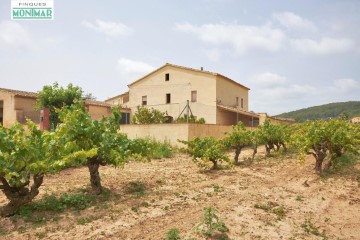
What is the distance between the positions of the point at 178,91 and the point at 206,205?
25.2 m

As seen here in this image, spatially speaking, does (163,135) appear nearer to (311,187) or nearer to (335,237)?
(311,187)

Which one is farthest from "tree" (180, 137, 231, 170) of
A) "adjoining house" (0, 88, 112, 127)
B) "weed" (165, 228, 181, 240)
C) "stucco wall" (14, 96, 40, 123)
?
"stucco wall" (14, 96, 40, 123)

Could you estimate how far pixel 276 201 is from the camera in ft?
29.6

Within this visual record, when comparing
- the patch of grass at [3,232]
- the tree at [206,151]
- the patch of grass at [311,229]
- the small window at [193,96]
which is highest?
the small window at [193,96]

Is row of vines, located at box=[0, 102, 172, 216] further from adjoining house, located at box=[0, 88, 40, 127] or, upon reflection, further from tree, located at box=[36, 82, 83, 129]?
adjoining house, located at box=[0, 88, 40, 127]

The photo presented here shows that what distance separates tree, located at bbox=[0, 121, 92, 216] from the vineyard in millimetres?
21

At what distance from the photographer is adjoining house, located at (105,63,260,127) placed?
30875mm

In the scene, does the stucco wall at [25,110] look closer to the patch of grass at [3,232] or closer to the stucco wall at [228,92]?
the stucco wall at [228,92]

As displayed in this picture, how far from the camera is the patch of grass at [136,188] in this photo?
9.10 metres

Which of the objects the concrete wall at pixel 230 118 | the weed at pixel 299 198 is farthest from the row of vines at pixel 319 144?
the concrete wall at pixel 230 118

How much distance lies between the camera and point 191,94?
32156 millimetres

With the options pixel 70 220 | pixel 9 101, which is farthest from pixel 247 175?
pixel 9 101

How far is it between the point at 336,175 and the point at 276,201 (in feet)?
12.6

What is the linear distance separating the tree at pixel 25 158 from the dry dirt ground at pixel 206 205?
1.96ft
